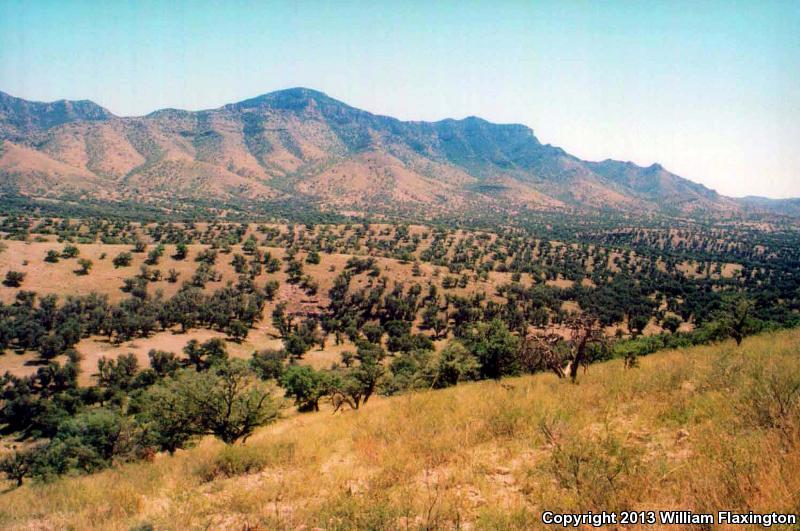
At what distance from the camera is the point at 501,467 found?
608cm

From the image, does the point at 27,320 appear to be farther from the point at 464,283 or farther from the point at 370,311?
the point at 464,283

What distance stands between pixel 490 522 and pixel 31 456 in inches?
1595

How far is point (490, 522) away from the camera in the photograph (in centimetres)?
451

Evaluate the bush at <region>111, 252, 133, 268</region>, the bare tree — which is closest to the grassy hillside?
the bare tree

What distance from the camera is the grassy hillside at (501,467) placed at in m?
4.64

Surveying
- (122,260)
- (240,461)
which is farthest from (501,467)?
(122,260)

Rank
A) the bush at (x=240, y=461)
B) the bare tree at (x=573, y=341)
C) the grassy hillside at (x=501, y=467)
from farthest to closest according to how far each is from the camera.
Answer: the bare tree at (x=573, y=341) → the bush at (x=240, y=461) → the grassy hillside at (x=501, y=467)

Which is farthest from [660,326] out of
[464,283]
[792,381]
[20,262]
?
[20,262]

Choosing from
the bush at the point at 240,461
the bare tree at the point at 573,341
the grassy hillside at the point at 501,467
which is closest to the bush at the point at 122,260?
the grassy hillside at the point at 501,467

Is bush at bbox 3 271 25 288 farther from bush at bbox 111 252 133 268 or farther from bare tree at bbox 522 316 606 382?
bare tree at bbox 522 316 606 382

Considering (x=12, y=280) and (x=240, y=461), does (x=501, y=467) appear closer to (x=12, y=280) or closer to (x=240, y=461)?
(x=240, y=461)

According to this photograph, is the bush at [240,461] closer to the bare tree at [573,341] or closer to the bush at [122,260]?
the bare tree at [573,341]

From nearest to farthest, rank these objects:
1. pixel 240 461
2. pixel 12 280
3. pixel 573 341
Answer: pixel 240 461 → pixel 573 341 → pixel 12 280

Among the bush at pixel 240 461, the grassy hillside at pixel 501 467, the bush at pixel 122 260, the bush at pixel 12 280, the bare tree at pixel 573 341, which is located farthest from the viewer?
the bush at pixel 122 260
